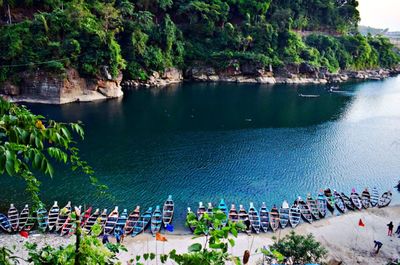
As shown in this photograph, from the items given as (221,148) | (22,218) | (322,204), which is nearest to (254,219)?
(322,204)

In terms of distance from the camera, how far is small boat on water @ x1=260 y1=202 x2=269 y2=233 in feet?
72.8

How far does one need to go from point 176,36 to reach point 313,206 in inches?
2242

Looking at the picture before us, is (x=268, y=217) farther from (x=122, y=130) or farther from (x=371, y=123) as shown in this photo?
(x=371, y=123)

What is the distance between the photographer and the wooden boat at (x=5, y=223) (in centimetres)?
1983

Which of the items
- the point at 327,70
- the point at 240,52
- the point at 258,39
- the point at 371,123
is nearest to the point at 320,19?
the point at 327,70

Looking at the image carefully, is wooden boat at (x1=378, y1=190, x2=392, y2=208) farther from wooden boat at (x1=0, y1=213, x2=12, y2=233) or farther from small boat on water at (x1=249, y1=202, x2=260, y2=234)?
wooden boat at (x1=0, y1=213, x2=12, y2=233)

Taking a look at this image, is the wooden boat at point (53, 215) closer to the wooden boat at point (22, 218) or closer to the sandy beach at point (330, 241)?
the sandy beach at point (330, 241)

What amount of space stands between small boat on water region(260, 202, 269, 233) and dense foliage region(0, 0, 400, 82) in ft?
124

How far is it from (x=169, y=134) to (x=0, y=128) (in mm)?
36117

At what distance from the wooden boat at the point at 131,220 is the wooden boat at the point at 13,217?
6.79 m

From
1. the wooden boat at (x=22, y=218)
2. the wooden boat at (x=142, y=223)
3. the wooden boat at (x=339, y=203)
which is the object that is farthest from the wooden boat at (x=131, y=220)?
the wooden boat at (x=339, y=203)

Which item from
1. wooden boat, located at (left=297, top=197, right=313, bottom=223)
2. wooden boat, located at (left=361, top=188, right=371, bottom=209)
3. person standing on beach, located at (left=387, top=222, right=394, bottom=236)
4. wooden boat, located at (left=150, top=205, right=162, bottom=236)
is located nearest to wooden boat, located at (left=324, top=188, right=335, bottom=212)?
wooden boat, located at (left=297, top=197, right=313, bottom=223)

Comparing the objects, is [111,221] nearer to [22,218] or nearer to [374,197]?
[22,218]

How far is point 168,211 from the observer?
2283 cm
